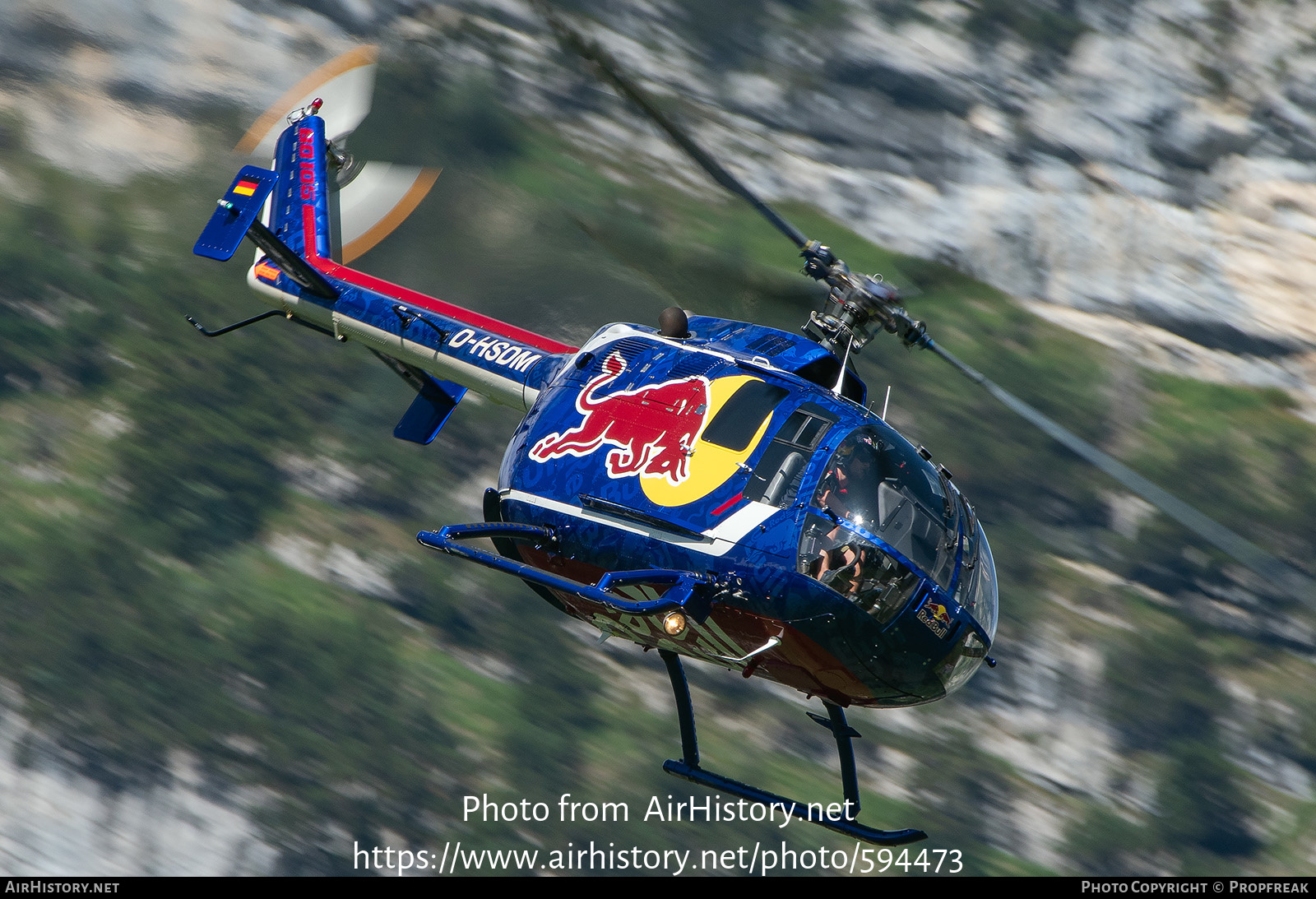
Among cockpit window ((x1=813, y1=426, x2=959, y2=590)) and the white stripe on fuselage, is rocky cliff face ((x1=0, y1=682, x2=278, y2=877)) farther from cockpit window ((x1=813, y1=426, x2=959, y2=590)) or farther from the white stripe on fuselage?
cockpit window ((x1=813, y1=426, x2=959, y2=590))

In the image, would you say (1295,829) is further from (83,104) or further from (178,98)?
(83,104)

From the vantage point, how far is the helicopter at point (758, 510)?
8.44 metres

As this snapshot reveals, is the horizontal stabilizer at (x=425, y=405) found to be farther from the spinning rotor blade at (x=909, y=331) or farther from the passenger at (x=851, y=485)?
the passenger at (x=851, y=485)

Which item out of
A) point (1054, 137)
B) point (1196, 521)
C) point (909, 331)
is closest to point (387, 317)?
point (909, 331)

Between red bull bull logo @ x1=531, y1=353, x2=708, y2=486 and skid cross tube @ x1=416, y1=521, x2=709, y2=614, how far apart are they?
24.1 inches

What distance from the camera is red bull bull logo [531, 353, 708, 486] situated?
8.90m

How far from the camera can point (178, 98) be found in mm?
23453

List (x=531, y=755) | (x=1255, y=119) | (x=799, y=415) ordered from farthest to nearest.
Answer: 1. (x=1255, y=119)
2. (x=531, y=755)
3. (x=799, y=415)

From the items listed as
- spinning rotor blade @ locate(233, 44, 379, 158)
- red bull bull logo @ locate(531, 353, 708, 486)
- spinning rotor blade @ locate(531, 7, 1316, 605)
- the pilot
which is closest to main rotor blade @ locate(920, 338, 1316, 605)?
spinning rotor blade @ locate(531, 7, 1316, 605)

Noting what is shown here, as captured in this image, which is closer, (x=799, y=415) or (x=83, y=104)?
(x=799, y=415)

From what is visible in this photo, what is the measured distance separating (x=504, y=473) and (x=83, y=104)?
18488 mm

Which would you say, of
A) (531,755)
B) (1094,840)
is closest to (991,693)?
(1094,840)

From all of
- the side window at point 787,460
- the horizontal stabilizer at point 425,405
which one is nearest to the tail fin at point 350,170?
the horizontal stabilizer at point 425,405

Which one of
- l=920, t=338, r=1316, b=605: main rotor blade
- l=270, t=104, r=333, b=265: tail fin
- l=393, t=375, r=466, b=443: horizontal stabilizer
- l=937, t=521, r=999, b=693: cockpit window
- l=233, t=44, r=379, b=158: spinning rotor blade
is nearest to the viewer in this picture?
l=920, t=338, r=1316, b=605: main rotor blade
